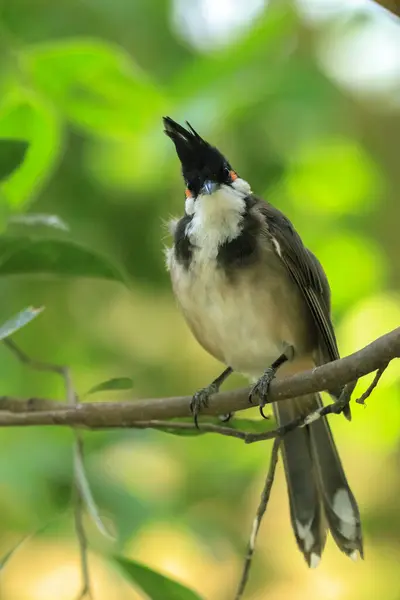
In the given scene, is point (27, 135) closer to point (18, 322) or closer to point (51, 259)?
point (51, 259)

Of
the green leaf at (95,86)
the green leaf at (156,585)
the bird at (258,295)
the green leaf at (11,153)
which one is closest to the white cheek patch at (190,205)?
the bird at (258,295)

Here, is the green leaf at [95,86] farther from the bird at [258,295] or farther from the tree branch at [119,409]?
the tree branch at [119,409]

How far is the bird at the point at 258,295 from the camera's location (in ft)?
3.60

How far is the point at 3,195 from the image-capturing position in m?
1.06

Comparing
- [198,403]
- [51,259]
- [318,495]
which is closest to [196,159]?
[51,259]

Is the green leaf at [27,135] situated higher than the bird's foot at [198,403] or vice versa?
the green leaf at [27,135]

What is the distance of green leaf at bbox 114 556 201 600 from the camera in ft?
2.84

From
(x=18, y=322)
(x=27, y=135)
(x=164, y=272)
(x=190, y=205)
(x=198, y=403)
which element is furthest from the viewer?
(x=164, y=272)

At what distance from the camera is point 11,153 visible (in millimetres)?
854

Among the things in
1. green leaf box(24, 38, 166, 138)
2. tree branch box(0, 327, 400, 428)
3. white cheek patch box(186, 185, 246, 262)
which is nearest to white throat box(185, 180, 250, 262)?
white cheek patch box(186, 185, 246, 262)

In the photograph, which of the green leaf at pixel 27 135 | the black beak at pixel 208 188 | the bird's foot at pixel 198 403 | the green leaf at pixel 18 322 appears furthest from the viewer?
the black beak at pixel 208 188

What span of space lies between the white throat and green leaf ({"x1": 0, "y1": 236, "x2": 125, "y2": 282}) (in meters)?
0.19

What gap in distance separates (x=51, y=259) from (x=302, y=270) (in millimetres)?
375

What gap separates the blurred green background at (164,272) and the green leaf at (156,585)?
1.15 feet
